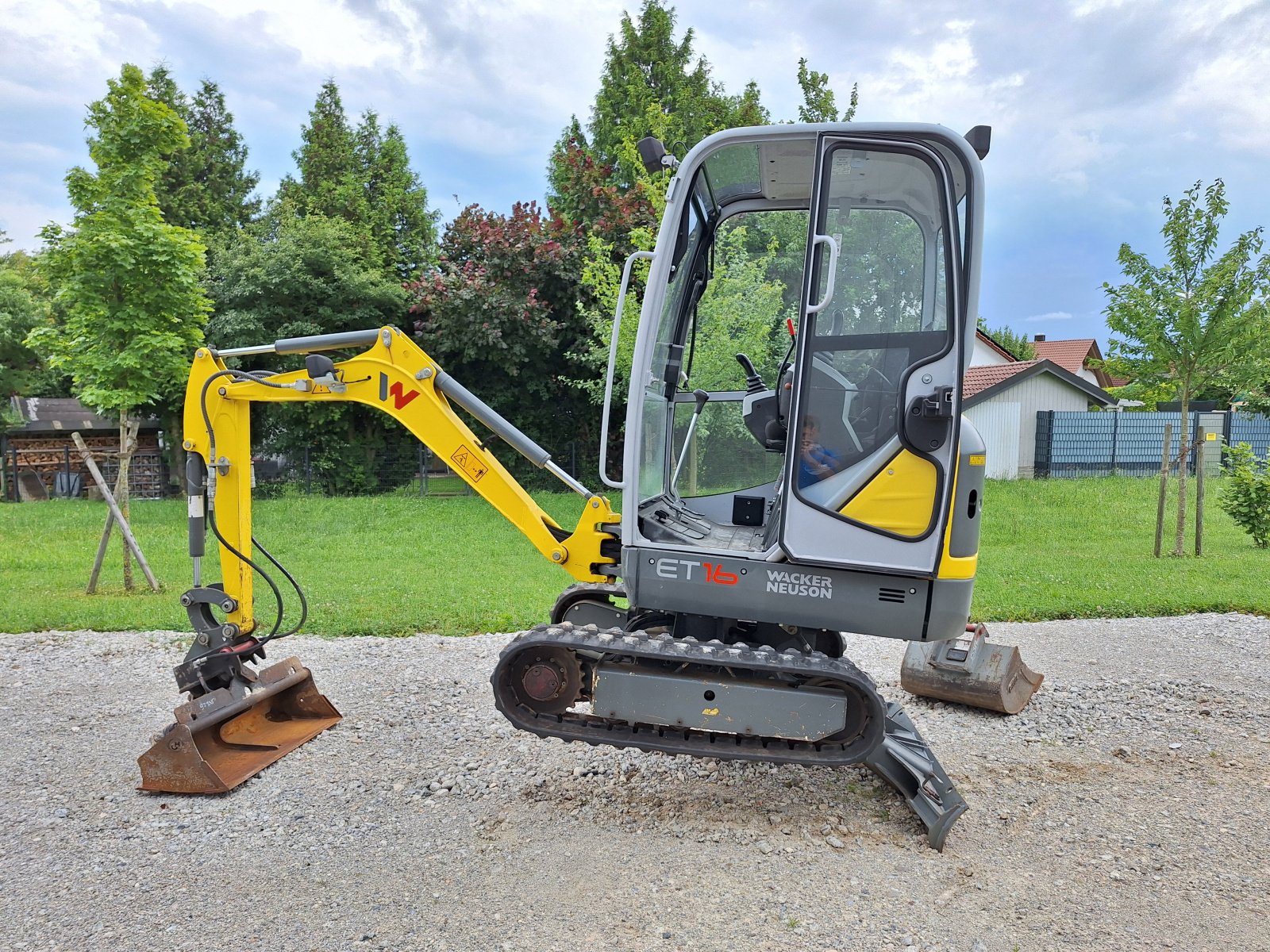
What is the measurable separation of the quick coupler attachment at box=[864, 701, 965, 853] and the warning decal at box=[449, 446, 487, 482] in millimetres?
2371

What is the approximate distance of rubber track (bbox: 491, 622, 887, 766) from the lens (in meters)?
3.62

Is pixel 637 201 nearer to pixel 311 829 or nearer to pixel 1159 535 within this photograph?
pixel 1159 535

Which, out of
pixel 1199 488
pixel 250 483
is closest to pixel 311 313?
pixel 250 483

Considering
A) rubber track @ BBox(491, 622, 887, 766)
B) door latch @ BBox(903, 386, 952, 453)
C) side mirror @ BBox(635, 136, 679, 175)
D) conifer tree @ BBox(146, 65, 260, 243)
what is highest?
conifer tree @ BBox(146, 65, 260, 243)

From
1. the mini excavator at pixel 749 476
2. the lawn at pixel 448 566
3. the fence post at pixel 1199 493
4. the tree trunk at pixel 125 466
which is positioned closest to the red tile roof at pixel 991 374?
the lawn at pixel 448 566

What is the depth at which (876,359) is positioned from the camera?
357 cm

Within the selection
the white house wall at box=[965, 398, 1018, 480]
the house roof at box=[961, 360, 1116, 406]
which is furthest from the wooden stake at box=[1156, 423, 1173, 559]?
the white house wall at box=[965, 398, 1018, 480]

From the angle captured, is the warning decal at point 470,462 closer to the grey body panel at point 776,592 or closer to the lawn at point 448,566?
the grey body panel at point 776,592

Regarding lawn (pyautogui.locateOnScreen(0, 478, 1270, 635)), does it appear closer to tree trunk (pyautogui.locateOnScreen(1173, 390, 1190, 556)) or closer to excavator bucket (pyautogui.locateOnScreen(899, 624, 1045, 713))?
tree trunk (pyautogui.locateOnScreen(1173, 390, 1190, 556))

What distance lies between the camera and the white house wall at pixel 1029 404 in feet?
69.2

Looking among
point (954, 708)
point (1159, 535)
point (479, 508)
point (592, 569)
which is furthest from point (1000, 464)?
point (592, 569)

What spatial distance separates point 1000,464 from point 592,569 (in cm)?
1910

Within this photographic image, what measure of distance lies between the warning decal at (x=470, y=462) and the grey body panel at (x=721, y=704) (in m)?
1.30

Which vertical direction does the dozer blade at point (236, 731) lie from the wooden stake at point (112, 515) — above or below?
below
